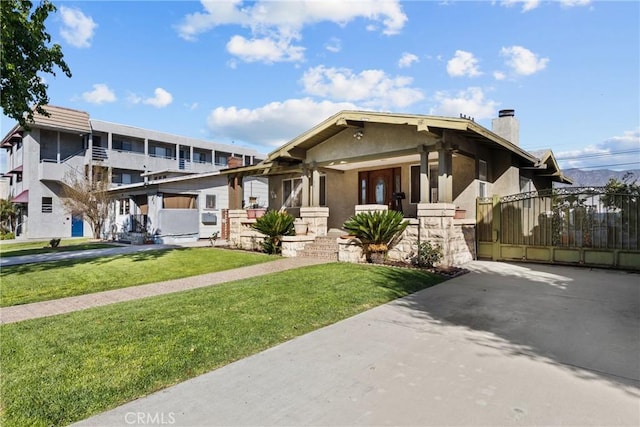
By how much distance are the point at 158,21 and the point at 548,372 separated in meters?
14.4

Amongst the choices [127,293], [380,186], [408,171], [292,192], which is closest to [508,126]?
[408,171]

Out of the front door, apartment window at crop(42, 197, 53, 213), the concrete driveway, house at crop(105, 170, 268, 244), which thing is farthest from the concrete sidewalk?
apartment window at crop(42, 197, 53, 213)

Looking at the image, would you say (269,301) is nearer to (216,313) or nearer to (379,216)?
(216,313)

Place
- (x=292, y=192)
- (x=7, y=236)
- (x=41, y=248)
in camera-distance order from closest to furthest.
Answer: (x=292, y=192)
(x=41, y=248)
(x=7, y=236)

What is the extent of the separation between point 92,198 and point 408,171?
21.7 meters

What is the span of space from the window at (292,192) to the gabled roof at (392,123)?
2440 mm

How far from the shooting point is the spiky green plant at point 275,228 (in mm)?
13312

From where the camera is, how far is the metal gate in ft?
31.3

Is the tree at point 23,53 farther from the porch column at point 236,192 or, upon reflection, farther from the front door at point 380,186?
the front door at point 380,186

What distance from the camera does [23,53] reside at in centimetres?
960

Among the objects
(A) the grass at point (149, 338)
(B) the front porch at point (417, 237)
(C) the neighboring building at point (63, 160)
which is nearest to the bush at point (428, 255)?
(B) the front porch at point (417, 237)

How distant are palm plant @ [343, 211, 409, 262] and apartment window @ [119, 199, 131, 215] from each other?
19.2 m

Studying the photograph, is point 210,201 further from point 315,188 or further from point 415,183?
point 415,183

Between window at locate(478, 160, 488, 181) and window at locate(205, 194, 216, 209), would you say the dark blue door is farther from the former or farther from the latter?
window at locate(478, 160, 488, 181)
